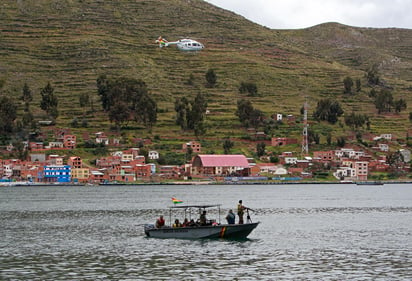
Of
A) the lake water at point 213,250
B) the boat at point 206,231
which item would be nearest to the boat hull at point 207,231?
the boat at point 206,231

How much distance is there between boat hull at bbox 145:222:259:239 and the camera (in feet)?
226

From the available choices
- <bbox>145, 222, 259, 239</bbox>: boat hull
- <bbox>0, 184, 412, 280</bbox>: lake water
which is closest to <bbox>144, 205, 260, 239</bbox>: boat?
<bbox>145, 222, 259, 239</bbox>: boat hull

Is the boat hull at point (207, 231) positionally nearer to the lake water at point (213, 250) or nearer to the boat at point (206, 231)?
the boat at point (206, 231)

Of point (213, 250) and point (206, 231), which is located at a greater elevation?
point (206, 231)

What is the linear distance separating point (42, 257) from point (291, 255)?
19132mm

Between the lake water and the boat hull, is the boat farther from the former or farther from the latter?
the lake water

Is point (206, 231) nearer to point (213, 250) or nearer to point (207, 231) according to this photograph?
point (207, 231)

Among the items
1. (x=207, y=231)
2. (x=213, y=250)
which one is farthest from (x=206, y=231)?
(x=213, y=250)

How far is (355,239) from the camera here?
2758 inches

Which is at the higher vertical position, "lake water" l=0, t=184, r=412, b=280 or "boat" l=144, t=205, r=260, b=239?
"boat" l=144, t=205, r=260, b=239

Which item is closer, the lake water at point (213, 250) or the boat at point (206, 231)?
the lake water at point (213, 250)

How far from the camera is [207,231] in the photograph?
69938mm

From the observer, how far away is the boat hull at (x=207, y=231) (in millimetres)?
68875

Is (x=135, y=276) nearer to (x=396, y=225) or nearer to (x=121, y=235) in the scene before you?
(x=121, y=235)
